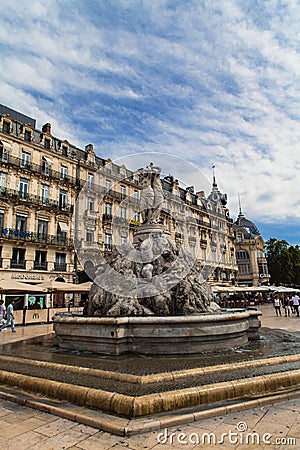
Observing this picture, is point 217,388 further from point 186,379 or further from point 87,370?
point 87,370

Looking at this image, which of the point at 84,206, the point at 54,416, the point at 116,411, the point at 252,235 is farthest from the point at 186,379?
the point at 252,235

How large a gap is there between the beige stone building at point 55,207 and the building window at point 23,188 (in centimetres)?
9

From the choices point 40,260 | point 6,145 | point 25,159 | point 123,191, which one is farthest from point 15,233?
point 123,191

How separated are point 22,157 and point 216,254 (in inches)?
1305

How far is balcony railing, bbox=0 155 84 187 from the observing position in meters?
28.8

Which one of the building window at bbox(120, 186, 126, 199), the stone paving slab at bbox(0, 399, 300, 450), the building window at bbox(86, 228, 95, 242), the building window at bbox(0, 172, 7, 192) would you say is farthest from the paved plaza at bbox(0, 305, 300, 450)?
the building window at bbox(120, 186, 126, 199)

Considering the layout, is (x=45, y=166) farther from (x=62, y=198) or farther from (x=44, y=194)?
(x=62, y=198)

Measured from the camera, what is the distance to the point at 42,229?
30.8 metres

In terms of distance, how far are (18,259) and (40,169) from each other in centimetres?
895

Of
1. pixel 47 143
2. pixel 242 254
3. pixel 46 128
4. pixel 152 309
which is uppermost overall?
pixel 46 128

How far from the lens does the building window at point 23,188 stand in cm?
2942

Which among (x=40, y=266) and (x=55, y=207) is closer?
(x=40, y=266)

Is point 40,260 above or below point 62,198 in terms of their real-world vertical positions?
below

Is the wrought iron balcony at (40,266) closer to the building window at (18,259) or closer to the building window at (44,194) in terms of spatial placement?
the building window at (18,259)
